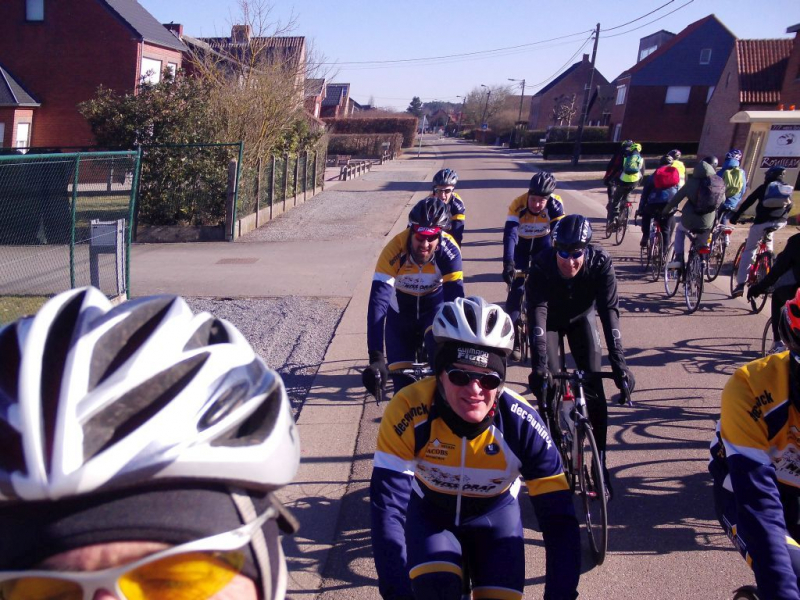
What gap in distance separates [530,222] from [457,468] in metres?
5.84

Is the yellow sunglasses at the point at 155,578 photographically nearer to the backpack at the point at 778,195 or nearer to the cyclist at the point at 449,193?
the cyclist at the point at 449,193

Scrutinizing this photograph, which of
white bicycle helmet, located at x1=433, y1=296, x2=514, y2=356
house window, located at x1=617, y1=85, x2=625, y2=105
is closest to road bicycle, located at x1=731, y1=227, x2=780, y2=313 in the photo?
white bicycle helmet, located at x1=433, y1=296, x2=514, y2=356

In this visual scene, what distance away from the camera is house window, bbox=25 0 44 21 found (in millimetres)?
29297

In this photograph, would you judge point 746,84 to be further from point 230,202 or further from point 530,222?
point 530,222

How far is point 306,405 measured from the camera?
21.2ft

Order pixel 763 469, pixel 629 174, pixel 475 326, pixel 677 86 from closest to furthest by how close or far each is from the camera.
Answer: pixel 763 469
pixel 475 326
pixel 629 174
pixel 677 86

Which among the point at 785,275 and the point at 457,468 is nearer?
the point at 457,468

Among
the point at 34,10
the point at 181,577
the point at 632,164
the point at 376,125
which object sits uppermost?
the point at 34,10

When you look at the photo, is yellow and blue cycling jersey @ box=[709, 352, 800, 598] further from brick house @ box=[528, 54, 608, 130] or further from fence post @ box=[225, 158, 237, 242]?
brick house @ box=[528, 54, 608, 130]

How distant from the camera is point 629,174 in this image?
14.9m

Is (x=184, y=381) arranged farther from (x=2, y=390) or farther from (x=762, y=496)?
(x=762, y=496)

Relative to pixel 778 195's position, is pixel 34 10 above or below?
above

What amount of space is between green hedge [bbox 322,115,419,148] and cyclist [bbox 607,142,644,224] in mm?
47592

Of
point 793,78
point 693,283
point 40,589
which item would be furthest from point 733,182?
point 793,78
